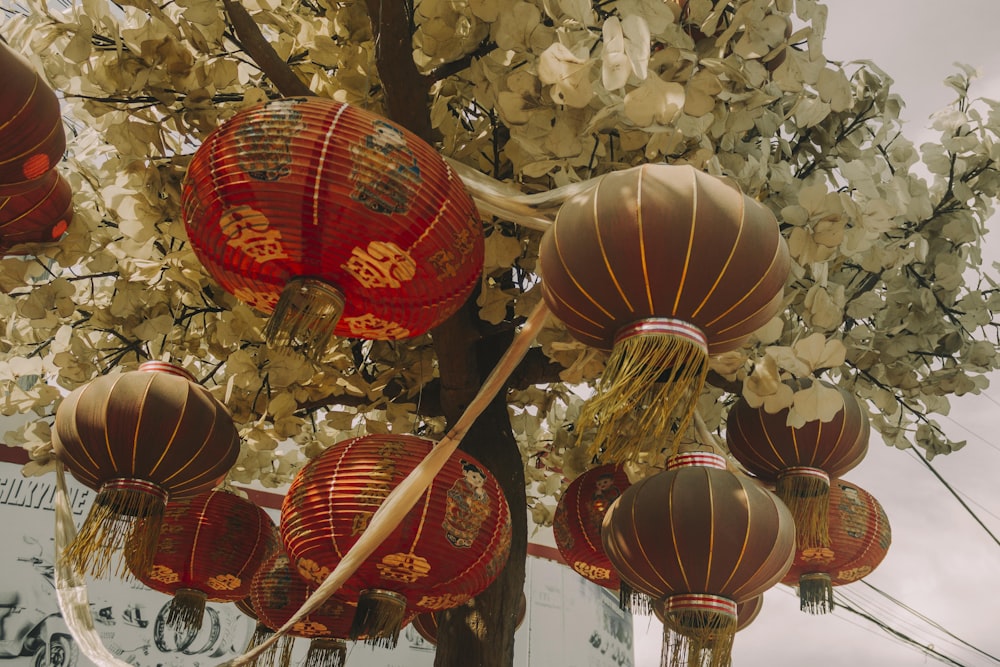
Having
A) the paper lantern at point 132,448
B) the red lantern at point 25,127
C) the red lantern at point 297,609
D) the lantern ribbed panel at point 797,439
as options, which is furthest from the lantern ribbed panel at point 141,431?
the lantern ribbed panel at point 797,439

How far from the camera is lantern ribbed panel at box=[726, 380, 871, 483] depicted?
232 cm

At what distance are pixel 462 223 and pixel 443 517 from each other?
0.68 m

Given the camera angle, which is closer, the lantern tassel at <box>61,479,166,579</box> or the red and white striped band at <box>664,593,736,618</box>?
the red and white striped band at <box>664,593,736,618</box>

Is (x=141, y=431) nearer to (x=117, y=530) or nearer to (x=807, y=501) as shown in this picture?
(x=117, y=530)

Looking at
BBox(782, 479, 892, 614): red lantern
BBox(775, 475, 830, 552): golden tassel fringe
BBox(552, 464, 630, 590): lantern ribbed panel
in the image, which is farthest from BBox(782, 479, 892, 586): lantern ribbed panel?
BBox(552, 464, 630, 590): lantern ribbed panel

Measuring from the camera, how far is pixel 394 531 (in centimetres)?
184

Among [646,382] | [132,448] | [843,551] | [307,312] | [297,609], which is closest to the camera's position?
[646,382]

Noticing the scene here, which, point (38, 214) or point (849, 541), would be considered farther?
point (849, 541)

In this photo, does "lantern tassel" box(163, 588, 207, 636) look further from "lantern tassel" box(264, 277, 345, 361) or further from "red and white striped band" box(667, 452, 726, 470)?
"red and white striped band" box(667, 452, 726, 470)

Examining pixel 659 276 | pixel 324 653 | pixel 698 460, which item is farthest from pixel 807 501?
pixel 324 653

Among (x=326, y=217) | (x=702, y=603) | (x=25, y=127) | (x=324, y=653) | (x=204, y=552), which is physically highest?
(x=25, y=127)

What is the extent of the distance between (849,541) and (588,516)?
0.81m

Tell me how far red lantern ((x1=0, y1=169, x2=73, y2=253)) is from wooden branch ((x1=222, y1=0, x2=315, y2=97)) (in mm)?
695

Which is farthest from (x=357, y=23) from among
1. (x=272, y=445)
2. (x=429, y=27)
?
(x=272, y=445)
